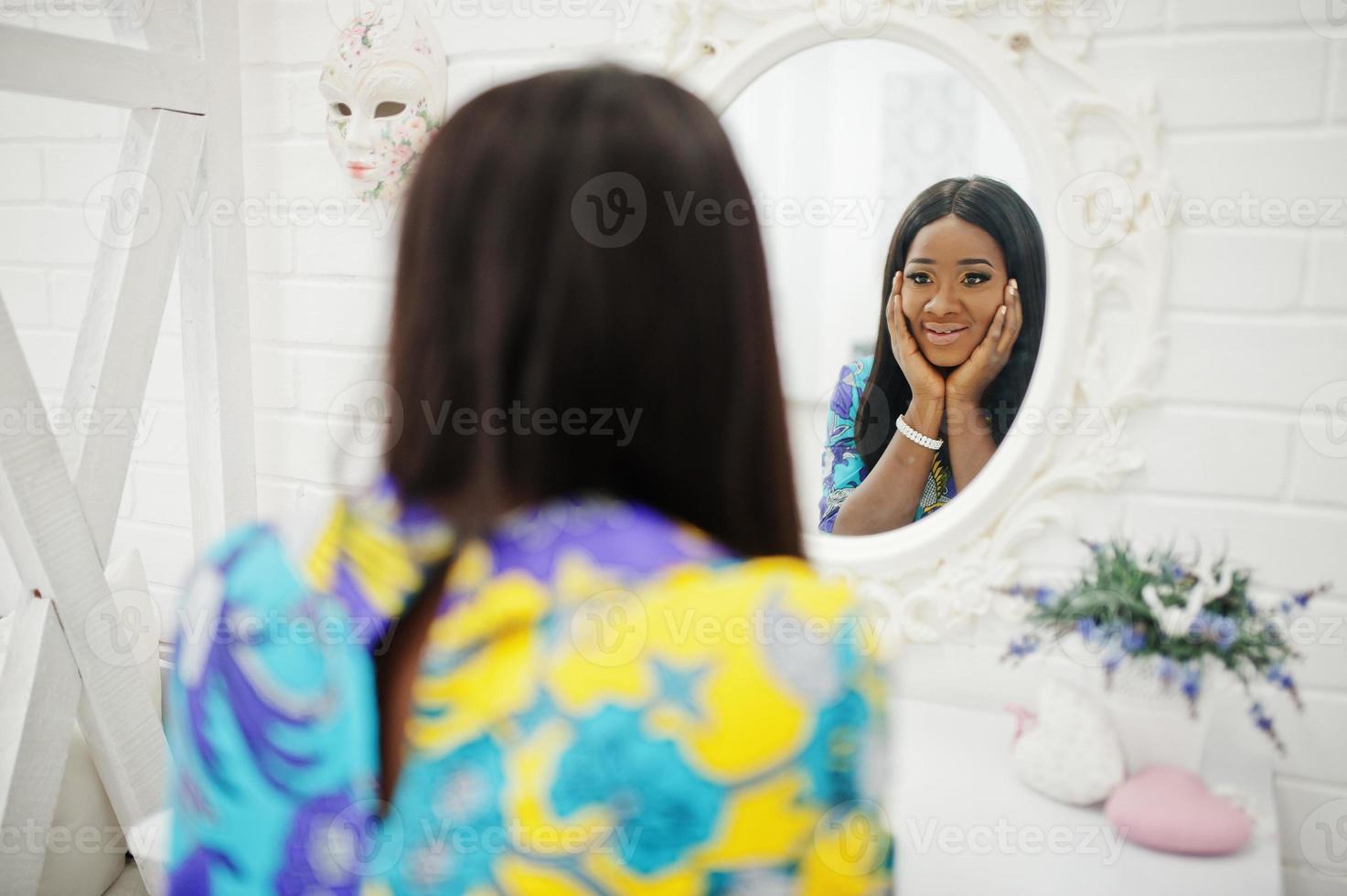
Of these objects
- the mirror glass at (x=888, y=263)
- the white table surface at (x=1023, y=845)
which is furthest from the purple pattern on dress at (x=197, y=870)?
the mirror glass at (x=888, y=263)

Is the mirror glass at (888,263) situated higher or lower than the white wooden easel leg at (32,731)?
higher

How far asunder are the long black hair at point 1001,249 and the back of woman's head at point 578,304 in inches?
26.1

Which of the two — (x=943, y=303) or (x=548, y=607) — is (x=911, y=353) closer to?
(x=943, y=303)

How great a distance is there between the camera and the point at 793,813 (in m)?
0.45

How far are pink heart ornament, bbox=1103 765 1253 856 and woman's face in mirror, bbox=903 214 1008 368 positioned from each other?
0.51 metres

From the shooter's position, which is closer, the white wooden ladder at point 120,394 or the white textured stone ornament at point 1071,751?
the white textured stone ornament at point 1071,751

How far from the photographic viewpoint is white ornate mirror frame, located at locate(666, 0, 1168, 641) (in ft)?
3.28

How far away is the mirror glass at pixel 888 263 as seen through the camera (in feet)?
3.52

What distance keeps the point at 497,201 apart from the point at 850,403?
2.59ft

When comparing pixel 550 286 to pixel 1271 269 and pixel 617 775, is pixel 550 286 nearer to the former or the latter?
pixel 617 775
